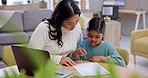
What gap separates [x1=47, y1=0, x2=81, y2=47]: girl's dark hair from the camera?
6.52ft

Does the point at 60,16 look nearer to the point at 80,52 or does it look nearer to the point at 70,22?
the point at 70,22

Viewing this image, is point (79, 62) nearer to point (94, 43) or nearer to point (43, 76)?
Answer: point (94, 43)

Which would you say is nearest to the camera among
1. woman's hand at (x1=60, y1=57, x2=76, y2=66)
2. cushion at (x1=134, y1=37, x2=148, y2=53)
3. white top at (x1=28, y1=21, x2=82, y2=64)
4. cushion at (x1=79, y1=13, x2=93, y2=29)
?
woman's hand at (x1=60, y1=57, x2=76, y2=66)

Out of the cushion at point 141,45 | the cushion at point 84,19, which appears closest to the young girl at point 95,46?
the cushion at point 141,45

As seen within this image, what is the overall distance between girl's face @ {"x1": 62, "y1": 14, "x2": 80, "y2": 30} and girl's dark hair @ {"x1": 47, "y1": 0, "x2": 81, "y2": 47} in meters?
0.02

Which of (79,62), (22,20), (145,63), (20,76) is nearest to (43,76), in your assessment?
(20,76)

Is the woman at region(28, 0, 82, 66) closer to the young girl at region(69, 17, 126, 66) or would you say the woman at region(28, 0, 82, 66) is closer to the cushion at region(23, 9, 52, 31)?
the young girl at region(69, 17, 126, 66)

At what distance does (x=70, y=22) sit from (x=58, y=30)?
0.12 m

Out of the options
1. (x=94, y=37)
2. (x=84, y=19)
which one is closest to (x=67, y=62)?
(x=94, y=37)

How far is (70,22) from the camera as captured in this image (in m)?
2.00

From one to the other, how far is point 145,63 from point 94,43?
8.36ft

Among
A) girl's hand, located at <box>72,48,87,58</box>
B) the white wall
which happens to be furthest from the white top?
the white wall

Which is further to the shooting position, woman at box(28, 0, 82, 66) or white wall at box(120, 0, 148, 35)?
white wall at box(120, 0, 148, 35)

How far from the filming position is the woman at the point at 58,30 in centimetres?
198
